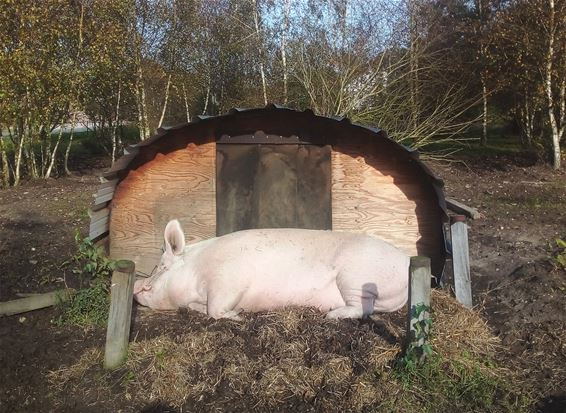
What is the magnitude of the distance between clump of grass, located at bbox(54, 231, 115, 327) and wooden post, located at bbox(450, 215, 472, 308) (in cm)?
304

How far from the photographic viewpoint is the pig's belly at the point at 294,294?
4.62 metres

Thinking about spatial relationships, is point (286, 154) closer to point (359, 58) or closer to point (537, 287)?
point (537, 287)

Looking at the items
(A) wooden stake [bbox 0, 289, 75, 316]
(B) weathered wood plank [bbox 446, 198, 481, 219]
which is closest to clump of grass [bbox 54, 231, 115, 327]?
(A) wooden stake [bbox 0, 289, 75, 316]

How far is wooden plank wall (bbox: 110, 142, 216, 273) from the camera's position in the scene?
550cm

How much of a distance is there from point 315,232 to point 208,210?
4.00 feet

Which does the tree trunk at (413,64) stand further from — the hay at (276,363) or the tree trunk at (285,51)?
the hay at (276,363)

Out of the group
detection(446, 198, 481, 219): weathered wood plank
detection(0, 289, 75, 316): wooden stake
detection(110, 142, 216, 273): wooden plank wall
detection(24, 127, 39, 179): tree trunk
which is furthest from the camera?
detection(24, 127, 39, 179): tree trunk

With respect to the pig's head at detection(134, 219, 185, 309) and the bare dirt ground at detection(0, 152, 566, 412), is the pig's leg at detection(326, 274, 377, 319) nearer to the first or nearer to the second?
the bare dirt ground at detection(0, 152, 566, 412)

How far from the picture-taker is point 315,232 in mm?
4938

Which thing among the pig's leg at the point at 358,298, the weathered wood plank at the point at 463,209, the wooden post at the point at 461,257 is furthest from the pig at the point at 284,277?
the weathered wood plank at the point at 463,209

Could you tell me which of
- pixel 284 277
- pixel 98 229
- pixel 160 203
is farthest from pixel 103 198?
pixel 284 277

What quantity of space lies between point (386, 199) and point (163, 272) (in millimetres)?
2261

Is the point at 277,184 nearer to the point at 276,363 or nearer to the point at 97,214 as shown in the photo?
the point at 97,214

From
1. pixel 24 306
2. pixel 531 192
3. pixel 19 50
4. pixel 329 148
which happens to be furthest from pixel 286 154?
pixel 19 50
